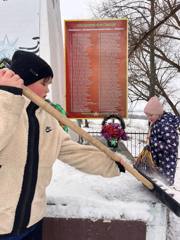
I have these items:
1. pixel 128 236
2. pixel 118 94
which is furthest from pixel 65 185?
pixel 118 94

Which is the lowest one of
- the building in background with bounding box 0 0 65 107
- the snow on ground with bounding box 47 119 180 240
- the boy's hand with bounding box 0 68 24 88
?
the snow on ground with bounding box 47 119 180 240

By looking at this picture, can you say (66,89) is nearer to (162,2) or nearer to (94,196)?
(94,196)

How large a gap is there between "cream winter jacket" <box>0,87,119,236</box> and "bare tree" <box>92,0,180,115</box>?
14.2 meters

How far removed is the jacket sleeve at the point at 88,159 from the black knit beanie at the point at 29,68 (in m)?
0.37

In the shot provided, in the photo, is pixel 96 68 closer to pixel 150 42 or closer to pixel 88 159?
pixel 88 159

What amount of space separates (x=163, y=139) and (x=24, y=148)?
2280 mm

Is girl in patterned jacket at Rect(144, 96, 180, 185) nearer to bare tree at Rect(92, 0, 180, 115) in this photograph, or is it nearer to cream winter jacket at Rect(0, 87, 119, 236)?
cream winter jacket at Rect(0, 87, 119, 236)

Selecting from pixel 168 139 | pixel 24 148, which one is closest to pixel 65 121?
pixel 24 148

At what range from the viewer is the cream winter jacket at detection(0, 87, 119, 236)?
1583 millimetres

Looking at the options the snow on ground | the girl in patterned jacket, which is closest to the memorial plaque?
the girl in patterned jacket

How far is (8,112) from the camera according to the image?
1.57 meters

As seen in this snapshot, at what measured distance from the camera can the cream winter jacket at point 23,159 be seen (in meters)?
1.58

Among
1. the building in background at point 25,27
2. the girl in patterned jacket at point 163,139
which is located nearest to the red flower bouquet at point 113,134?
the girl in patterned jacket at point 163,139

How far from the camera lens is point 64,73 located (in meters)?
7.39
